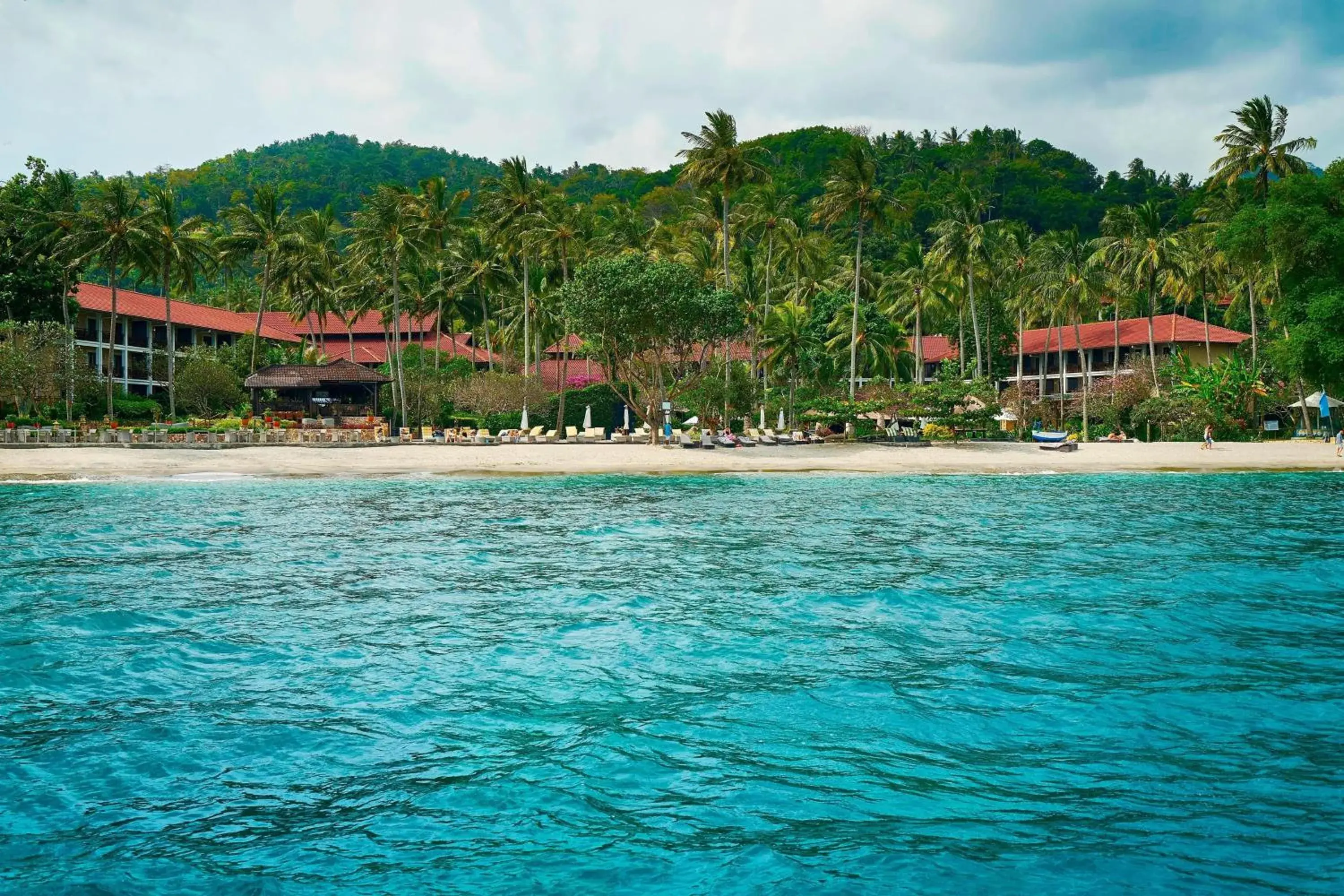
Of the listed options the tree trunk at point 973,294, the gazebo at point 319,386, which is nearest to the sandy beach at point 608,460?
the gazebo at point 319,386

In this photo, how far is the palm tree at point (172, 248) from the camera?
5494 centimetres

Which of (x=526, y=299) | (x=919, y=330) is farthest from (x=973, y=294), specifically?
(x=526, y=299)

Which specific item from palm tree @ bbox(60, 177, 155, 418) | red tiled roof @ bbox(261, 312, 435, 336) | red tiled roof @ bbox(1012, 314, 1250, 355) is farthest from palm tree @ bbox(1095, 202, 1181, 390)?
palm tree @ bbox(60, 177, 155, 418)

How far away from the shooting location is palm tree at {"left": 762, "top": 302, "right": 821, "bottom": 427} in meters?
56.4

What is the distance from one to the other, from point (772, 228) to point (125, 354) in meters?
43.3

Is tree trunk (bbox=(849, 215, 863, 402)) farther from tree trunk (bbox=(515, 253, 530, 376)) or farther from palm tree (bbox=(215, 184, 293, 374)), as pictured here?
palm tree (bbox=(215, 184, 293, 374))

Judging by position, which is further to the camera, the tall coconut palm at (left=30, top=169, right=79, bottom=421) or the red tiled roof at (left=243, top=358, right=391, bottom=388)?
the red tiled roof at (left=243, top=358, right=391, bottom=388)

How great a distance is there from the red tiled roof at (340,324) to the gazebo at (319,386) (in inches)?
964

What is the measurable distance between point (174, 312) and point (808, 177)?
7955 centimetres

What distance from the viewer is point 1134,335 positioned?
74.7 metres

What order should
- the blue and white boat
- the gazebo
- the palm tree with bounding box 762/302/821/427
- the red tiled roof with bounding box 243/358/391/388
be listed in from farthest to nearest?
the gazebo
the red tiled roof with bounding box 243/358/391/388
the palm tree with bounding box 762/302/821/427
the blue and white boat

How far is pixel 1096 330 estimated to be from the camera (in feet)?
259

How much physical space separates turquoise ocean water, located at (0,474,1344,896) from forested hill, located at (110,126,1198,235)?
269 ft

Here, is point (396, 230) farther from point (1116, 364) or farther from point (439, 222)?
point (1116, 364)
